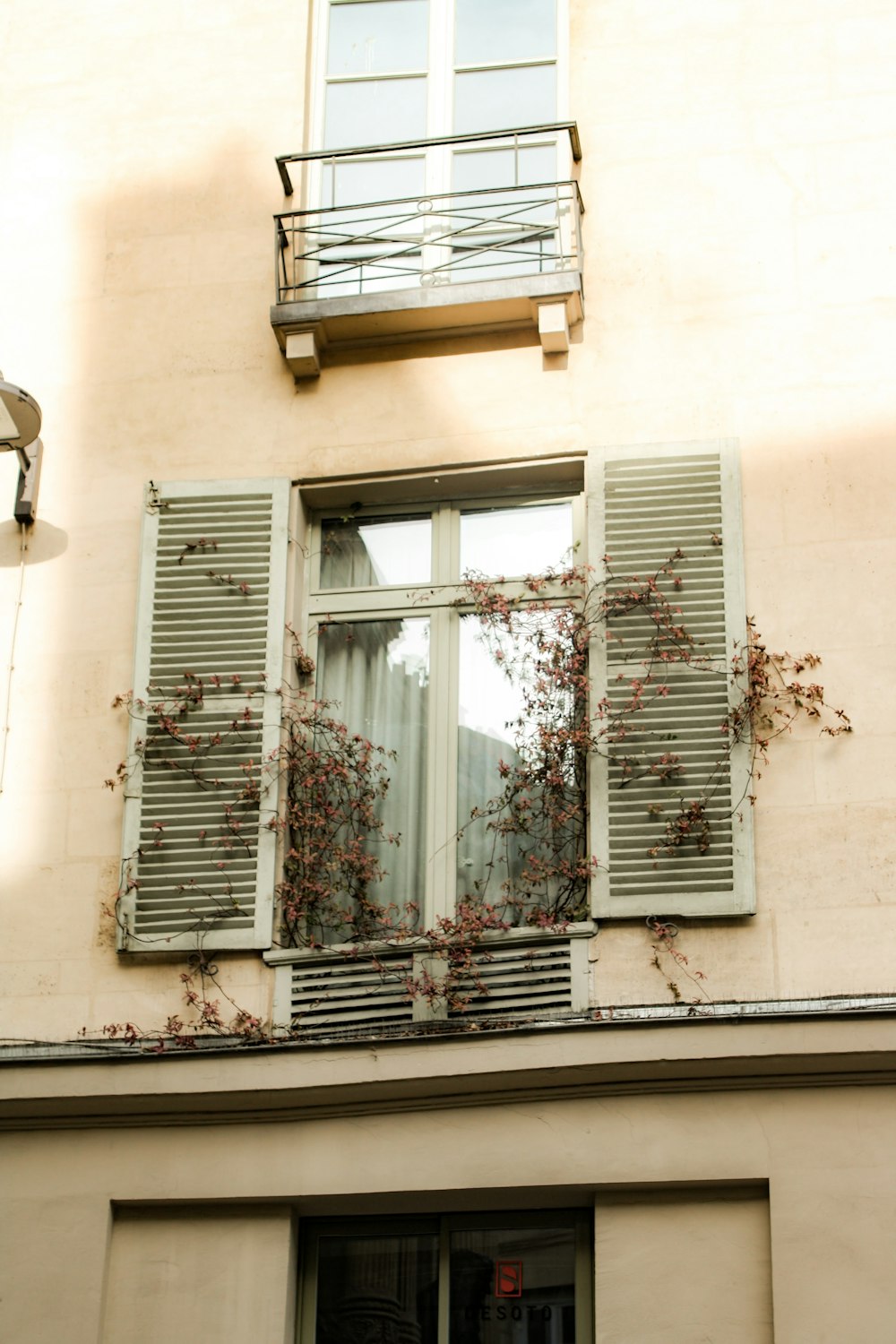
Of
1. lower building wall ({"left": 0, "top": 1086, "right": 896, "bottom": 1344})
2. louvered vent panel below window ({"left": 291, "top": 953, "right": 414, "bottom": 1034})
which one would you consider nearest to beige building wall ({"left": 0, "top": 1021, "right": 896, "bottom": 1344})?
lower building wall ({"left": 0, "top": 1086, "right": 896, "bottom": 1344})

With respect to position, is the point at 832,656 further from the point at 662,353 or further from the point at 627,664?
the point at 662,353

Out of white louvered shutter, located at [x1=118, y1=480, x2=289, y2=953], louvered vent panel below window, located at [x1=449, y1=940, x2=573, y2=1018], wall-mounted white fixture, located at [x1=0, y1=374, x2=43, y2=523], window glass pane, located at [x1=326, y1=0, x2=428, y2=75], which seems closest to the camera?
louvered vent panel below window, located at [x1=449, y1=940, x2=573, y2=1018]

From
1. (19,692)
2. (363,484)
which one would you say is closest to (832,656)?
(363,484)

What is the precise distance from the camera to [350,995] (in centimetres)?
868

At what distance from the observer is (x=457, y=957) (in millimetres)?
8594

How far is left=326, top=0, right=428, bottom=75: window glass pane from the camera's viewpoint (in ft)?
34.6

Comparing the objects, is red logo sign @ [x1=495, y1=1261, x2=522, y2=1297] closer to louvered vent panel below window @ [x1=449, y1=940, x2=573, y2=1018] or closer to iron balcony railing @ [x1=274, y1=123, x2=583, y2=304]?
louvered vent panel below window @ [x1=449, y1=940, x2=573, y2=1018]

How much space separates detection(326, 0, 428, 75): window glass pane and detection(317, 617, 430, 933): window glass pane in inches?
117

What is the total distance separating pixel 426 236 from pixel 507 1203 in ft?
14.7

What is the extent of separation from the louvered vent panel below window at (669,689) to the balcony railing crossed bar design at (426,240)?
1269mm

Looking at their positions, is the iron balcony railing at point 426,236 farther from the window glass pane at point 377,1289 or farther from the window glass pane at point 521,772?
the window glass pane at point 377,1289

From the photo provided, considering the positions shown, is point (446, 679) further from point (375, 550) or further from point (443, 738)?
point (375, 550)

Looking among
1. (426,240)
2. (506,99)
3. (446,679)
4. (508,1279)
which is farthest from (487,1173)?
(506,99)

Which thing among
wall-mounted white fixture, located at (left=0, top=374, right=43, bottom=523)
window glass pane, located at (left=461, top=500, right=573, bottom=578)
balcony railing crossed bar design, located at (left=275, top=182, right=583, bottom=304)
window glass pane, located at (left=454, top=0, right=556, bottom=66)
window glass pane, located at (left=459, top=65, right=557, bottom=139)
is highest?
window glass pane, located at (left=454, top=0, right=556, bottom=66)
